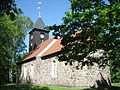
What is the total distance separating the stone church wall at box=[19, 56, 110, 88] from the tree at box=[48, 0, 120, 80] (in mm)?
3206

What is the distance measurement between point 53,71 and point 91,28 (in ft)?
38.1

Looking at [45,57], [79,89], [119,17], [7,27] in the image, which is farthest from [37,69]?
[119,17]

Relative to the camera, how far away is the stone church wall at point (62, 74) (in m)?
14.5

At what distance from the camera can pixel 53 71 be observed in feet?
58.6

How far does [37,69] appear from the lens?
1984cm

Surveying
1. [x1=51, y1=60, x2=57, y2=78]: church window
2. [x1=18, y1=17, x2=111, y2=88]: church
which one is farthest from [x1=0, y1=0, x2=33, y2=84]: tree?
[x1=51, y1=60, x2=57, y2=78]: church window

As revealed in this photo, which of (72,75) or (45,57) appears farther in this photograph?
(45,57)

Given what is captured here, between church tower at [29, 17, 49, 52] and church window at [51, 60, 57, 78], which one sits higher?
church tower at [29, 17, 49, 52]

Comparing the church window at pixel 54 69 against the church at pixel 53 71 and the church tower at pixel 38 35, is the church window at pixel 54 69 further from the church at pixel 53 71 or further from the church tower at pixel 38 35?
the church tower at pixel 38 35

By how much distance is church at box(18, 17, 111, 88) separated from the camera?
14590 mm

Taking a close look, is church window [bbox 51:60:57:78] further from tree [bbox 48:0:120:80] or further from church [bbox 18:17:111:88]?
tree [bbox 48:0:120:80]

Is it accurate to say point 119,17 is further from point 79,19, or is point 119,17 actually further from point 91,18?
point 79,19

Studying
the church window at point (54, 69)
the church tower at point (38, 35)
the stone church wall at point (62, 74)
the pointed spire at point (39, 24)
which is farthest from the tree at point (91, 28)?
the pointed spire at point (39, 24)

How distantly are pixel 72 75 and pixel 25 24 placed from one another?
56.2ft
